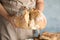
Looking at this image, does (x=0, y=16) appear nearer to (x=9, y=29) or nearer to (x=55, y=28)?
(x=9, y=29)

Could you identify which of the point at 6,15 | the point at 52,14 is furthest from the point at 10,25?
the point at 52,14

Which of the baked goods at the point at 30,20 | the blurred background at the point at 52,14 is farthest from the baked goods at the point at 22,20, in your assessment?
the blurred background at the point at 52,14

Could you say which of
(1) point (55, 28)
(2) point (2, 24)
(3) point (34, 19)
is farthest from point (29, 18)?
(1) point (55, 28)

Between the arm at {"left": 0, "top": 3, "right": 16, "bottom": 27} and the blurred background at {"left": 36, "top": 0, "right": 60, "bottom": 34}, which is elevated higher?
the arm at {"left": 0, "top": 3, "right": 16, "bottom": 27}

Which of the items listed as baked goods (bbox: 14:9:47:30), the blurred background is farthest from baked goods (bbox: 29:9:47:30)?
the blurred background

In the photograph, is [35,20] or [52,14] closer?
[35,20]

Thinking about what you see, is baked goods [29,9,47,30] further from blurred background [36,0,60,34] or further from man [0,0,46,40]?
blurred background [36,0,60,34]

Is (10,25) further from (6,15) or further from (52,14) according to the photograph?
(52,14)

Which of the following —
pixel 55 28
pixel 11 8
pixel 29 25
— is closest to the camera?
pixel 29 25
